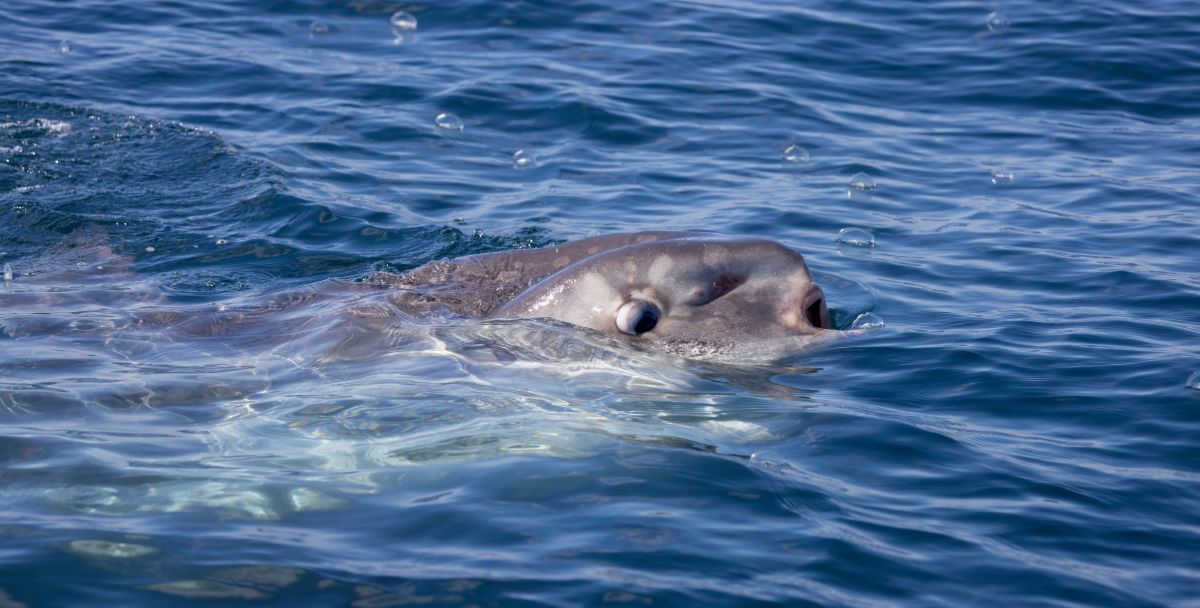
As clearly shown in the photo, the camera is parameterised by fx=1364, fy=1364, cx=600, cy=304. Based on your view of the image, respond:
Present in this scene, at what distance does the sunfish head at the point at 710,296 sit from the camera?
6.36 meters

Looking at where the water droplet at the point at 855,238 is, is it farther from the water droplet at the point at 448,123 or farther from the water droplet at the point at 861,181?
the water droplet at the point at 448,123

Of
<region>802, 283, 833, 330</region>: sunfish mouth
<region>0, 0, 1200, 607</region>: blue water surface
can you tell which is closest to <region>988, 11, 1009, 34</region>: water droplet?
<region>0, 0, 1200, 607</region>: blue water surface

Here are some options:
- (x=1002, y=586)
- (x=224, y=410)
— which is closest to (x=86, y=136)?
(x=224, y=410)

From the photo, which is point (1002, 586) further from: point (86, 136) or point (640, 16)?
point (640, 16)

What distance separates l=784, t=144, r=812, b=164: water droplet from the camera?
12.0m

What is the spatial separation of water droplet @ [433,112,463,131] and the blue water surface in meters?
0.02

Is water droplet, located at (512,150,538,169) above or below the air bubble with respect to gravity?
below

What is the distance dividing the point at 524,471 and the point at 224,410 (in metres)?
1.51

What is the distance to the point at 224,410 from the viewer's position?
5.94 meters

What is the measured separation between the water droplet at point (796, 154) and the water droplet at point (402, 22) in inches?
227

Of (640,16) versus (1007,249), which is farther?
(640,16)

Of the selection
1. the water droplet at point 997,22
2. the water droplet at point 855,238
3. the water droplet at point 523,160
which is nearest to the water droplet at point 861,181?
the water droplet at point 855,238

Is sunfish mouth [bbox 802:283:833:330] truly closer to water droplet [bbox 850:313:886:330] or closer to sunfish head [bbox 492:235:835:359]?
sunfish head [bbox 492:235:835:359]

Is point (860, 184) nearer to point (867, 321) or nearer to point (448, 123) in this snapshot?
point (867, 321)
